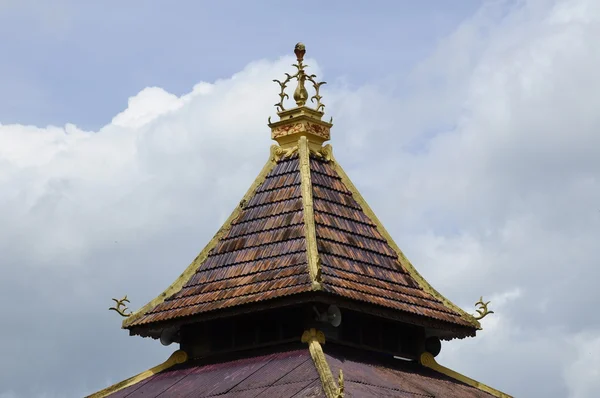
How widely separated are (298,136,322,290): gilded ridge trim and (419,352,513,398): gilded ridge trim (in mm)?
3680

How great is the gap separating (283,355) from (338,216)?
12.5ft

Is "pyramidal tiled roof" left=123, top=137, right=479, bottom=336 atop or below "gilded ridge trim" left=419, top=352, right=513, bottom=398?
atop

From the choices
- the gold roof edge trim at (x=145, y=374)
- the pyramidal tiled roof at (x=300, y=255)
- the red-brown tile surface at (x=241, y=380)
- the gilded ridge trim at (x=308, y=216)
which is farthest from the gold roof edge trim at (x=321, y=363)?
the gold roof edge trim at (x=145, y=374)

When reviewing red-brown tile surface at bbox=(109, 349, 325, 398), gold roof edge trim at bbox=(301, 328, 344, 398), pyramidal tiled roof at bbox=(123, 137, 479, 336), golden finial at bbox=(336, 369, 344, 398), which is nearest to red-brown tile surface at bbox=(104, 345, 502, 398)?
red-brown tile surface at bbox=(109, 349, 325, 398)

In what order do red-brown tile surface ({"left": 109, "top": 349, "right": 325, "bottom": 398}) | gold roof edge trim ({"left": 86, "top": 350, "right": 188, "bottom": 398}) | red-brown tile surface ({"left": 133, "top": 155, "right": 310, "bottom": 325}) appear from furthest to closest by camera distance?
1. gold roof edge trim ({"left": 86, "top": 350, "right": 188, "bottom": 398})
2. red-brown tile surface ({"left": 133, "top": 155, "right": 310, "bottom": 325})
3. red-brown tile surface ({"left": 109, "top": 349, "right": 325, "bottom": 398})

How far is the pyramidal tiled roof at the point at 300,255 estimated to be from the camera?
29641 millimetres

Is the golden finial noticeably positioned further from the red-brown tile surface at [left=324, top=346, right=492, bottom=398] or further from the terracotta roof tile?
the terracotta roof tile

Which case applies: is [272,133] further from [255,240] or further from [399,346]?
[399,346]

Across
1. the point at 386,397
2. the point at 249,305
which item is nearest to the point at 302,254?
the point at 249,305

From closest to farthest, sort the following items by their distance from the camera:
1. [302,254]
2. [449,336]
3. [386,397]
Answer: [386,397] < [302,254] < [449,336]

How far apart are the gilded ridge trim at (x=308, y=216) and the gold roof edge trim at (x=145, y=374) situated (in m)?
3.64

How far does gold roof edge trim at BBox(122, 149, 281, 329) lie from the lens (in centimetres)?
3128

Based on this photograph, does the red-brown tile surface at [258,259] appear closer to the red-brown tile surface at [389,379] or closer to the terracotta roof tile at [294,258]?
the terracotta roof tile at [294,258]

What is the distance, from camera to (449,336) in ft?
105
